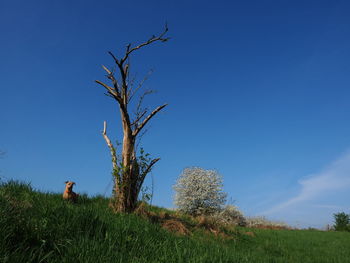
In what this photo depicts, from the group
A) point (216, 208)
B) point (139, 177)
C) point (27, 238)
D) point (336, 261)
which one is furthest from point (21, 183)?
point (216, 208)

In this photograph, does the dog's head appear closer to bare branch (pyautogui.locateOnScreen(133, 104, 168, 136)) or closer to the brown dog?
the brown dog

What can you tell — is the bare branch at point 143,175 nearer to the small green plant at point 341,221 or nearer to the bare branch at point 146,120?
the bare branch at point 146,120

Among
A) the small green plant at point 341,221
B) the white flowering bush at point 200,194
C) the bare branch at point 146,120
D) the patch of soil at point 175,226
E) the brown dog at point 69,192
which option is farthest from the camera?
the small green plant at point 341,221

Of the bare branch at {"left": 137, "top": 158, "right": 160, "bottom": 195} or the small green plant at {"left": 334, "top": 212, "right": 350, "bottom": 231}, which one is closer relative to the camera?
the bare branch at {"left": 137, "top": 158, "right": 160, "bottom": 195}

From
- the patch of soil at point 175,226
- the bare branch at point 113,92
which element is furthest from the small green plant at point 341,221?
the bare branch at point 113,92

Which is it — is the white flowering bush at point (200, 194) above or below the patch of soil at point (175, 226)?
above

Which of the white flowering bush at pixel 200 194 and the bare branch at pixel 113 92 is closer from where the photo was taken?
the bare branch at pixel 113 92

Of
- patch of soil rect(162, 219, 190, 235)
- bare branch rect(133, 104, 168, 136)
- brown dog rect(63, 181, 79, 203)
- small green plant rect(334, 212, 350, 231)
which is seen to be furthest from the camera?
small green plant rect(334, 212, 350, 231)

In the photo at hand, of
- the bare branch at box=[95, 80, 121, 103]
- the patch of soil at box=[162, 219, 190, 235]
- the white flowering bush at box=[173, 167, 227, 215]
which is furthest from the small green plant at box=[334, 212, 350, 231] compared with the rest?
the bare branch at box=[95, 80, 121, 103]

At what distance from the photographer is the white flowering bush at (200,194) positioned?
20.9 m

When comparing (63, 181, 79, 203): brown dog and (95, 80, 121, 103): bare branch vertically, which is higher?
(95, 80, 121, 103): bare branch

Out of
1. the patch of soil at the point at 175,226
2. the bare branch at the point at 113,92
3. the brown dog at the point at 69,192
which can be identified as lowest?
the patch of soil at the point at 175,226

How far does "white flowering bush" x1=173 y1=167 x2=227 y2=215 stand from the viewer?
68.7 ft

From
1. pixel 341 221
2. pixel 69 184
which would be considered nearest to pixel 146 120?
pixel 69 184
